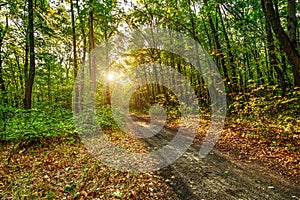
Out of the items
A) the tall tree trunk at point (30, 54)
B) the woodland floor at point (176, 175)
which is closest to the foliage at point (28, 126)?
the woodland floor at point (176, 175)

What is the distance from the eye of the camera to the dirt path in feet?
12.8

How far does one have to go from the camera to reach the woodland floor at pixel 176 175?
4.08 metres

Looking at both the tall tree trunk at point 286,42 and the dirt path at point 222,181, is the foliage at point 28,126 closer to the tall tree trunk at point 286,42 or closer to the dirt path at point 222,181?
the dirt path at point 222,181

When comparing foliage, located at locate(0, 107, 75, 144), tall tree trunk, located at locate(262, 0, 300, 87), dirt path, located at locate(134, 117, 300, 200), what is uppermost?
tall tree trunk, located at locate(262, 0, 300, 87)

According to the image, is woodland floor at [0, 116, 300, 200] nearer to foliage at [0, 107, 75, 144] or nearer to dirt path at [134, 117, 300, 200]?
dirt path at [134, 117, 300, 200]

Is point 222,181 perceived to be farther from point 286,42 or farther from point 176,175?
point 286,42

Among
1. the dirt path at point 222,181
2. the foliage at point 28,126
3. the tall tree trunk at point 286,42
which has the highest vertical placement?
the tall tree trunk at point 286,42

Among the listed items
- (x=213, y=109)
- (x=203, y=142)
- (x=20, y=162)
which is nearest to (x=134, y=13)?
(x=213, y=109)

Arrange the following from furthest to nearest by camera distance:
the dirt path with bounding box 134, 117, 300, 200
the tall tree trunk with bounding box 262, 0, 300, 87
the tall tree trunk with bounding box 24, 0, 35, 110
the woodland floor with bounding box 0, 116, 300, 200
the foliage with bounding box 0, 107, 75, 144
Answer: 1. the tall tree trunk with bounding box 24, 0, 35, 110
2. the foliage with bounding box 0, 107, 75, 144
3. the tall tree trunk with bounding box 262, 0, 300, 87
4. the woodland floor with bounding box 0, 116, 300, 200
5. the dirt path with bounding box 134, 117, 300, 200

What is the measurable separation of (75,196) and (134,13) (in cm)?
1530

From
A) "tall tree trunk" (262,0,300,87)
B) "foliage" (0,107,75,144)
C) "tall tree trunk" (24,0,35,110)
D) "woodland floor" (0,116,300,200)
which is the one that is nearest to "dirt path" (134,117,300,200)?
"woodland floor" (0,116,300,200)

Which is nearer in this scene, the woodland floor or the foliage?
the woodland floor

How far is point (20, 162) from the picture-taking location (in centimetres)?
638

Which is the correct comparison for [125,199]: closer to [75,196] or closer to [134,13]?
[75,196]
